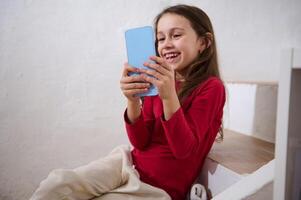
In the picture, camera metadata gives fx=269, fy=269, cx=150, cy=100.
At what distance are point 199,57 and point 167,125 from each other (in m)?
0.24

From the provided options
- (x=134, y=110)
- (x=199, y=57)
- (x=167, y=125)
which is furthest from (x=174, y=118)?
(x=199, y=57)

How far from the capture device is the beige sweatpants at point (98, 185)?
1.55ft

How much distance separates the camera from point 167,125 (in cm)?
48

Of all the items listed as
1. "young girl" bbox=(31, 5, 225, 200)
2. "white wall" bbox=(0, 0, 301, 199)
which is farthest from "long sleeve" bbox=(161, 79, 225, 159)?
"white wall" bbox=(0, 0, 301, 199)

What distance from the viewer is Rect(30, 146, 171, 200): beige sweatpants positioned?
18.6 inches

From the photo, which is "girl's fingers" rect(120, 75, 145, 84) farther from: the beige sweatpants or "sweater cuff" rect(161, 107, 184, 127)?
the beige sweatpants

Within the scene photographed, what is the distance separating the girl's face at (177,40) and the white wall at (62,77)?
320 mm

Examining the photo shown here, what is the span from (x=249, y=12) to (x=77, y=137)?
0.77m

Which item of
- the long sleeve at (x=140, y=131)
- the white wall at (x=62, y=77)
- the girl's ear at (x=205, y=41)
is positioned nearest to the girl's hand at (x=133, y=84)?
the long sleeve at (x=140, y=131)

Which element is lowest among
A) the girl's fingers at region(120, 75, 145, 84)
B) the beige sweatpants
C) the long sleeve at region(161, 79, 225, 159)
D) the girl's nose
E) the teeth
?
the beige sweatpants

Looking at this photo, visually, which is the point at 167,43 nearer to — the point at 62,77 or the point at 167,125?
the point at 167,125

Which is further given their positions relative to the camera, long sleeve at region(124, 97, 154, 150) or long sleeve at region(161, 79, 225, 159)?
long sleeve at region(124, 97, 154, 150)

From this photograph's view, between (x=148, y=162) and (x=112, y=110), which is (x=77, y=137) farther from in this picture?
(x=148, y=162)

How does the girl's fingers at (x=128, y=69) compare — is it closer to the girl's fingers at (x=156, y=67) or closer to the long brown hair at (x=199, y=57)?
the girl's fingers at (x=156, y=67)
